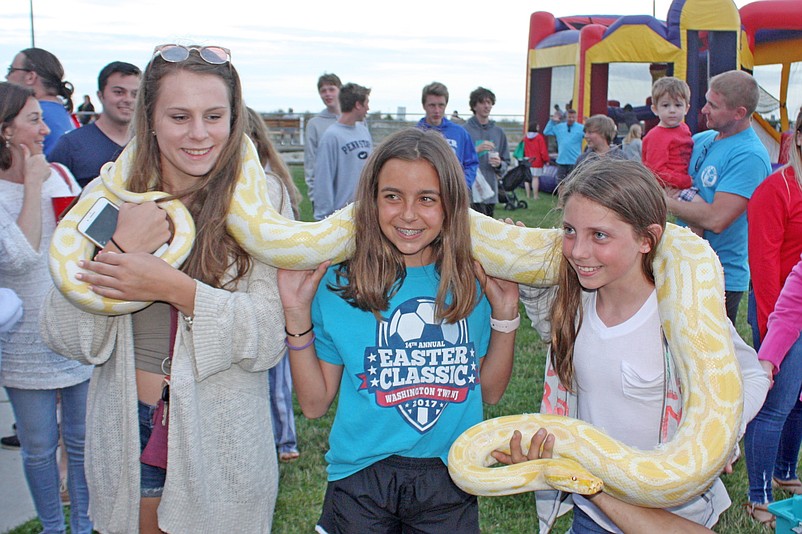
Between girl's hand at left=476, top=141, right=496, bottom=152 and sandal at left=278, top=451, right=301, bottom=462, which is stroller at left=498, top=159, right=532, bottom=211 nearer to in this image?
girl's hand at left=476, top=141, right=496, bottom=152

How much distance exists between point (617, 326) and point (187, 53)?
1733 millimetres

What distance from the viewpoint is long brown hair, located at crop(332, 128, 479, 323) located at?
2496 mm

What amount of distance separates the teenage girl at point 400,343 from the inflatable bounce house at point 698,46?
12544 millimetres

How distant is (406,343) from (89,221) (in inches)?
44.8

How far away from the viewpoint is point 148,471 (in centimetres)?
246

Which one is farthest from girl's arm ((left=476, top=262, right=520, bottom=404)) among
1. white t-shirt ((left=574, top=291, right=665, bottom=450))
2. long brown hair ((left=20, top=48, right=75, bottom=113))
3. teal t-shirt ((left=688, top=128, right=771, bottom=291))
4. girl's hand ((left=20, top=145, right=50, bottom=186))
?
long brown hair ((left=20, top=48, right=75, bottom=113))

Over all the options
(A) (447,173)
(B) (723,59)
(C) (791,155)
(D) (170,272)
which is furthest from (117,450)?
(B) (723,59)

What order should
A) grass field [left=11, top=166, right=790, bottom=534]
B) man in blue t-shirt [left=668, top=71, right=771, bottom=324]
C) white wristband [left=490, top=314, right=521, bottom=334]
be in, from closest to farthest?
white wristband [left=490, top=314, right=521, bottom=334], grass field [left=11, top=166, right=790, bottom=534], man in blue t-shirt [left=668, top=71, right=771, bottom=324]

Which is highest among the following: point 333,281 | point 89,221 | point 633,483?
point 89,221

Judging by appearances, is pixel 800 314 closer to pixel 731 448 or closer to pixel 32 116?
pixel 731 448

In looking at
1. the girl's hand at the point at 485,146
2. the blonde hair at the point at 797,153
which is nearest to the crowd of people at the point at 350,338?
the blonde hair at the point at 797,153

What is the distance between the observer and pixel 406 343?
2516mm

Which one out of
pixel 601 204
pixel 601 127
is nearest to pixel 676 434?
pixel 601 204

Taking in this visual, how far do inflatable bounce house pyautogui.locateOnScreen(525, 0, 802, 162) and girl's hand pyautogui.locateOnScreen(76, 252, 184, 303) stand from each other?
43.4ft
